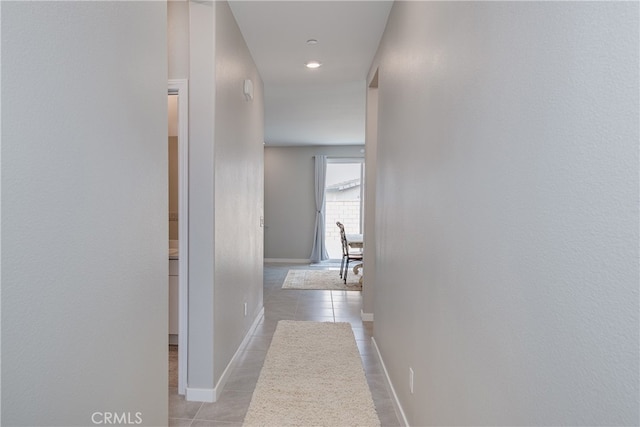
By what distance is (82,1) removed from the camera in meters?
0.90

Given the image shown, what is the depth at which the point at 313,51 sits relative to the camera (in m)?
3.23

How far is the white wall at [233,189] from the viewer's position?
2.38 metres

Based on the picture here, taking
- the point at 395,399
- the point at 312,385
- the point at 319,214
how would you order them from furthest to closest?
1. the point at 319,214
2. the point at 312,385
3. the point at 395,399

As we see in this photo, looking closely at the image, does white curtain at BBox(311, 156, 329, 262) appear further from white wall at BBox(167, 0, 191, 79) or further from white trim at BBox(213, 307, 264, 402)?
white wall at BBox(167, 0, 191, 79)

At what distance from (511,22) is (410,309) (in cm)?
138

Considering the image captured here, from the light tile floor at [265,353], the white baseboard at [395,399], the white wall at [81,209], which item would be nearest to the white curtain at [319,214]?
the light tile floor at [265,353]

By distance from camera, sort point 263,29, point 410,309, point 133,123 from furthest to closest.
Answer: point 263,29 → point 410,309 → point 133,123

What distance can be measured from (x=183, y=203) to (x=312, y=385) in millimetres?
1513

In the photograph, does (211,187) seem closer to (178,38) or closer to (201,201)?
(201,201)

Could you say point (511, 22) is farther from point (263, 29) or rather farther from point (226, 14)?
point (263, 29)

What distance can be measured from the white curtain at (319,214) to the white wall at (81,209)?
6.95 meters

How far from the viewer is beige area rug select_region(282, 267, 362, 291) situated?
577cm

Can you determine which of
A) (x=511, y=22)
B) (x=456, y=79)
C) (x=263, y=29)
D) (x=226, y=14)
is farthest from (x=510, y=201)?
(x=263, y=29)

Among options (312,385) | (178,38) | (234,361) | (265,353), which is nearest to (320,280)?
(265,353)
